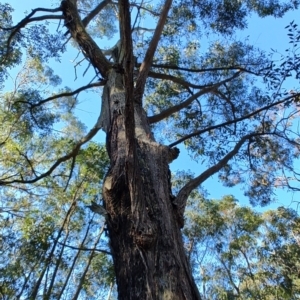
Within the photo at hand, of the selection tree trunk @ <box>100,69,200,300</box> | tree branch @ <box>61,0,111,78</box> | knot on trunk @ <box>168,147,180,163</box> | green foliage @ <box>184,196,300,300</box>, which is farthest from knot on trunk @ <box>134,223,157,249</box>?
green foliage @ <box>184,196,300,300</box>

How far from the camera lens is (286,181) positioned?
6.06 m

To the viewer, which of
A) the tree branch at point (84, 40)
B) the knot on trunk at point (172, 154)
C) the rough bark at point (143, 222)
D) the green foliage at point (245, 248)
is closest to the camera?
the rough bark at point (143, 222)

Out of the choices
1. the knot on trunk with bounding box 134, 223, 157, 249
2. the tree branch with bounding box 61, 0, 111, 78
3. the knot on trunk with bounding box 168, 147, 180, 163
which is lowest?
the knot on trunk with bounding box 134, 223, 157, 249

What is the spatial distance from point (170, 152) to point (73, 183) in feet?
23.3

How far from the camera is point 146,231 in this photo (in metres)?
1.52

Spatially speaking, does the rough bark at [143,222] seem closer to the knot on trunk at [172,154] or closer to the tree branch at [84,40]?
the knot on trunk at [172,154]

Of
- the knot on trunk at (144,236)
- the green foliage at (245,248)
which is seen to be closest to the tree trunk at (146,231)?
the knot on trunk at (144,236)

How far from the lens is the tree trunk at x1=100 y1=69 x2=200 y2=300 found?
Result: 56.7 inches

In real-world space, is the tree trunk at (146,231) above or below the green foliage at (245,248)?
below

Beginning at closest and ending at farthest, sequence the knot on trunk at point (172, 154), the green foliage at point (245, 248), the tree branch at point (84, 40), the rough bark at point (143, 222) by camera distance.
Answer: the rough bark at point (143, 222), the knot on trunk at point (172, 154), the tree branch at point (84, 40), the green foliage at point (245, 248)

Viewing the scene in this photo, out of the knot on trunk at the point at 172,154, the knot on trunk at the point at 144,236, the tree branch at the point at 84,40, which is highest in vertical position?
the tree branch at the point at 84,40

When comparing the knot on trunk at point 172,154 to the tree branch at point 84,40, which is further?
the tree branch at point 84,40

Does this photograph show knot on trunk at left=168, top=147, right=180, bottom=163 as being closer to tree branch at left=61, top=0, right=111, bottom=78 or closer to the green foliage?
tree branch at left=61, top=0, right=111, bottom=78

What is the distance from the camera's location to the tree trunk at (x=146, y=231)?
56.7 inches
